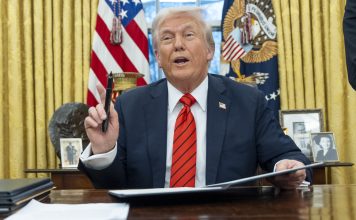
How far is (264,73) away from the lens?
3.98 m

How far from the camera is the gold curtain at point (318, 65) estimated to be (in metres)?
3.82

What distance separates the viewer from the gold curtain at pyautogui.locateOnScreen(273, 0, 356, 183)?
3.82 meters

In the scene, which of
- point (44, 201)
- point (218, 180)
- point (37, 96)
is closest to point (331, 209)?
point (44, 201)

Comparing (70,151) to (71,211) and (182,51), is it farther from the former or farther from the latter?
(71,211)

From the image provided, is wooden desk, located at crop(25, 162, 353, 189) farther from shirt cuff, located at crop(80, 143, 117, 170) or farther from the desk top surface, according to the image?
the desk top surface

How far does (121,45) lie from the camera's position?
4035 millimetres

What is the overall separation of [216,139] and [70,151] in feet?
5.68

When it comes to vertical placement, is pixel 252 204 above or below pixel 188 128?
below

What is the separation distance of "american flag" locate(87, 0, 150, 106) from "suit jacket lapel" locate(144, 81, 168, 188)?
69.4 inches

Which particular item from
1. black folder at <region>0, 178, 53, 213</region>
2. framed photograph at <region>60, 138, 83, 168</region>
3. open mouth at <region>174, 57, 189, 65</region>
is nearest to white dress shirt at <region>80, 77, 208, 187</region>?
open mouth at <region>174, 57, 189, 65</region>

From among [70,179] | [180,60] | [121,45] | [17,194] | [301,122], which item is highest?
[121,45]

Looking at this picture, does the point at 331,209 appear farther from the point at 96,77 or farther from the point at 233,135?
the point at 96,77

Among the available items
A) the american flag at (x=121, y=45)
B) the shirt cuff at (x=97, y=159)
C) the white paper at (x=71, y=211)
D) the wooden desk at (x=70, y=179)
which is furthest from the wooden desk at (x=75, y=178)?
the white paper at (x=71, y=211)

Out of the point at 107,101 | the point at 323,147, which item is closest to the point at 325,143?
the point at 323,147
